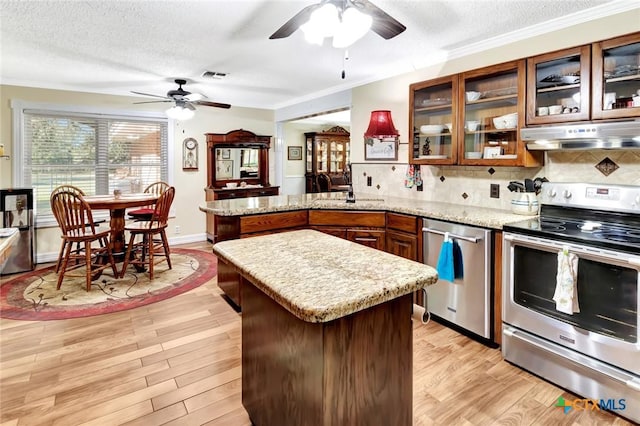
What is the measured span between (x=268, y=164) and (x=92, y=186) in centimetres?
278

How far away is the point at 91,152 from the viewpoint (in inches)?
202

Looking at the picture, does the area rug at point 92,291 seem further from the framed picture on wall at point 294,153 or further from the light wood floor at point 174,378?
the framed picture on wall at point 294,153

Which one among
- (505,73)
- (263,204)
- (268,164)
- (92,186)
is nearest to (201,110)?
(268,164)

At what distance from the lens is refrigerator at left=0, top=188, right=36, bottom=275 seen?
4.22m

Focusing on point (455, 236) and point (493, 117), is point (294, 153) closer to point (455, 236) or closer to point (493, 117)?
point (493, 117)

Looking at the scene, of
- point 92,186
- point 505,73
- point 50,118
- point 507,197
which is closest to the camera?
point 505,73

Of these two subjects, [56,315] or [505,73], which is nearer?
[505,73]

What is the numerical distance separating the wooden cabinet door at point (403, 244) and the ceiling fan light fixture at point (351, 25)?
1.72 metres

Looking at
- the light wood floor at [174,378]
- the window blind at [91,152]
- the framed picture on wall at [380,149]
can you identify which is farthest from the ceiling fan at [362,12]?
the window blind at [91,152]

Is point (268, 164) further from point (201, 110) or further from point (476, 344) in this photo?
point (476, 344)

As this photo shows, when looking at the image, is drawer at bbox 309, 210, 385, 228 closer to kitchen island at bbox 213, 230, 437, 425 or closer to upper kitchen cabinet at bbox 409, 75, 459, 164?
upper kitchen cabinet at bbox 409, 75, 459, 164

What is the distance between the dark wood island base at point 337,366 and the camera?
3.84ft

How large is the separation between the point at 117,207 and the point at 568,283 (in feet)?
13.3

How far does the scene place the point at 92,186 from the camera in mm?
5191
